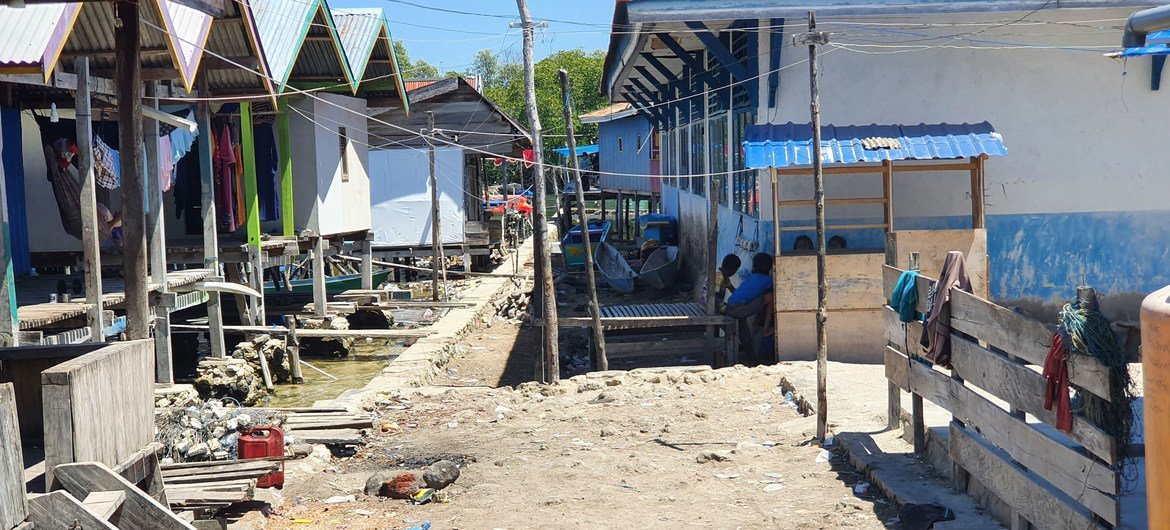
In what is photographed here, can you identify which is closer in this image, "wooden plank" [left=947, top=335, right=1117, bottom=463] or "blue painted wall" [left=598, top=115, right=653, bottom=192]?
"wooden plank" [left=947, top=335, right=1117, bottom=463]

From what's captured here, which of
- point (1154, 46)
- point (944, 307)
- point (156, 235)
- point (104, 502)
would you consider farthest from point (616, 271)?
point (104, 502)

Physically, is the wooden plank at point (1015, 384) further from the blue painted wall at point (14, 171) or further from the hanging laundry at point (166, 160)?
the blue painted wall at point (14, 171)

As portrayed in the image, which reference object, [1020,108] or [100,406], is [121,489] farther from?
[1020,108]

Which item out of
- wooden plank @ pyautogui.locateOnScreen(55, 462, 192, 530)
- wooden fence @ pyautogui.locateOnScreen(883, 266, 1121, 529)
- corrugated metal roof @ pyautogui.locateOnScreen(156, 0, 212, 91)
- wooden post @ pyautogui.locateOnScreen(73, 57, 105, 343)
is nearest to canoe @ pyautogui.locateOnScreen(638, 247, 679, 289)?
corrugated metal roof @ pyautogui.locateOnScreen(156, 0, 212, 91)

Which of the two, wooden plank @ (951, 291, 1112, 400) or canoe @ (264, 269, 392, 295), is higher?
wooden plank @ (951, 291, 1112, 400)

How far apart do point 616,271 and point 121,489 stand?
17.8m

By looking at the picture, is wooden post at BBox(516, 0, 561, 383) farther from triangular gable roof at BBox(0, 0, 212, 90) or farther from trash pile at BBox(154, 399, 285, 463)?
triangular gable roof at BBox(0, 0, 212, 90)

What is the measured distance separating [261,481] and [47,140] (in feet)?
20.3

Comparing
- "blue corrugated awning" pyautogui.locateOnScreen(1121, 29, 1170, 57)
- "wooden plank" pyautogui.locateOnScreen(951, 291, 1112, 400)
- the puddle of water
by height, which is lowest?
the puddle of water

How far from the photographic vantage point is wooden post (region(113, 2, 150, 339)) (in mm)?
8117

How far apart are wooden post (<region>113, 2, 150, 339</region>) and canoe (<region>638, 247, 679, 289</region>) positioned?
13.5 metres

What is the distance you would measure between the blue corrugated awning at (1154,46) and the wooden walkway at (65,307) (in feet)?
29.8

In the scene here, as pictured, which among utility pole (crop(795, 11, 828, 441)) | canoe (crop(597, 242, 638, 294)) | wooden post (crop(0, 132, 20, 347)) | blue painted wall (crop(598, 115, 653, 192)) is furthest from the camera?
blue painted wall (crop(598, 115, 653, 192))

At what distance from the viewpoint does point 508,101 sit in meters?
59.5
